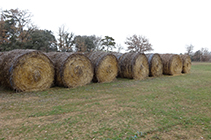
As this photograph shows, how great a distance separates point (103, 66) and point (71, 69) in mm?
2472

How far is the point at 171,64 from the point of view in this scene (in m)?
14.4

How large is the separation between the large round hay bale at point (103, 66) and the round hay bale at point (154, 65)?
3.90 meters

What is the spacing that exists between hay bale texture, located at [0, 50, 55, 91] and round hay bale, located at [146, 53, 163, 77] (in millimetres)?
8691

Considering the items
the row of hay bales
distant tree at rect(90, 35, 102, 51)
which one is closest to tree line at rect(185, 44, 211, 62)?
distant tree at rect(90, 35, 102, 51)

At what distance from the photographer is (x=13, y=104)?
514 centimetres

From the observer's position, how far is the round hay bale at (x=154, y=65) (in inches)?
512

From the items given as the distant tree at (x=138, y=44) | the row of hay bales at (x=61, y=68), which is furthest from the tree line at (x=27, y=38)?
the row of hay bales at (x=61, y=68)

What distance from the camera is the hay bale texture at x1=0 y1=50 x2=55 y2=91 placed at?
255 inches

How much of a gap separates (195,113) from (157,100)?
147 cm

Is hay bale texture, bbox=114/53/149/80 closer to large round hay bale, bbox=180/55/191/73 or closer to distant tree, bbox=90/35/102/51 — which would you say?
Answer: large round hay bale, bbox=180/55/191/73

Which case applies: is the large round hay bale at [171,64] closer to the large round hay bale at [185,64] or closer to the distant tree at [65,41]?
the large round hay bale at [185,64]

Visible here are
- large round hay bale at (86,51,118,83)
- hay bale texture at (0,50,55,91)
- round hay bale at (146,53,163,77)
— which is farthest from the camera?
round hay bale at (146,53,163,77)

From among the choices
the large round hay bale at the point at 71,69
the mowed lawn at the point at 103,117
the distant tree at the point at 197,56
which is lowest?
the mowed lawn at the point at 103,117

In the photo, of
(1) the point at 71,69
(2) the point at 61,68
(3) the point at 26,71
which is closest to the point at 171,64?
(1) the point at 71,69
